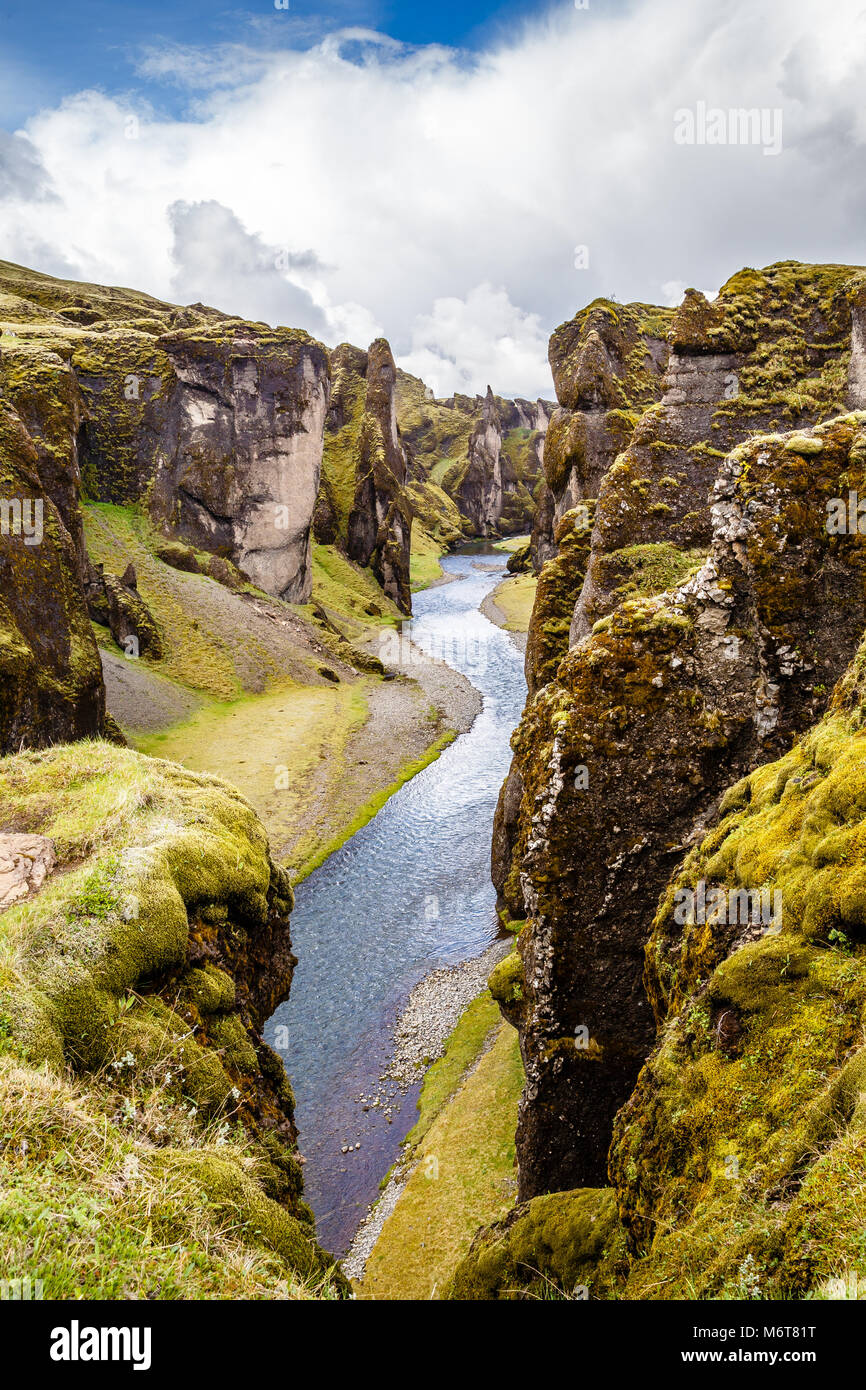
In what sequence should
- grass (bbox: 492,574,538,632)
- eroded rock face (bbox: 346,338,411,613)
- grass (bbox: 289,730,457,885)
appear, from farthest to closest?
eroded rock face (bbox: 346,338,411,613)
grass (bbox: 492,574,538,632)
grass (bbox: 289,730,457,885)

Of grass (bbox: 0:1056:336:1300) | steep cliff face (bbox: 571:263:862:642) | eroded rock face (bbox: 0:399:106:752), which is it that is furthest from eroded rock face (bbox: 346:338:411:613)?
grass (bbox: 0:1056:336:1300)

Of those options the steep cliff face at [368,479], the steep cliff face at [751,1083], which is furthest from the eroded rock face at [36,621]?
the steep cliff face at [368,479]

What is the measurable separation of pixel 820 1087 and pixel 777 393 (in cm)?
2007

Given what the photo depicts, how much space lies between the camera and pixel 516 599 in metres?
99.1

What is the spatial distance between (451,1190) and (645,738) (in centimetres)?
1232

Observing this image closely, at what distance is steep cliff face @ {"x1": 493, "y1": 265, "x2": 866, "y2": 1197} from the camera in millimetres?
11133

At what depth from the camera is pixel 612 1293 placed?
7.23m

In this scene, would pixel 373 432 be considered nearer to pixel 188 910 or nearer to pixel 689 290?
pixel 689 290

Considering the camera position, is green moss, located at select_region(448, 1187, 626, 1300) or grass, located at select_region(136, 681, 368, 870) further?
grass, located at select_region(136, 681, 368, 870)

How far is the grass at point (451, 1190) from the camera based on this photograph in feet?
49.7

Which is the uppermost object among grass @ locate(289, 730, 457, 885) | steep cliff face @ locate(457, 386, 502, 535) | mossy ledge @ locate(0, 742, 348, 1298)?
steep cliff face @ locate(457, 386, 502, 535)

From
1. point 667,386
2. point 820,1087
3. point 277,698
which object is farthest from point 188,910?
point 277,698

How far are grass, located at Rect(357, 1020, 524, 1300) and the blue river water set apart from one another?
1.60 meters

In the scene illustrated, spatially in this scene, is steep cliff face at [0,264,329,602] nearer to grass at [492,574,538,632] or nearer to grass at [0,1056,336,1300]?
grass at [492,574,538,632]
